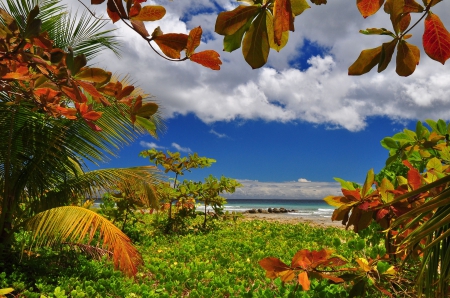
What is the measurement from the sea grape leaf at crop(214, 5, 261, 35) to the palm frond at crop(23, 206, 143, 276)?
3133 mm

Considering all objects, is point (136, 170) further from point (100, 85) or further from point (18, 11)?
point (100, 85)

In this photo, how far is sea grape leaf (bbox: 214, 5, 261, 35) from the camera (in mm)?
571

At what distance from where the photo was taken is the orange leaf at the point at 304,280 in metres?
1.17

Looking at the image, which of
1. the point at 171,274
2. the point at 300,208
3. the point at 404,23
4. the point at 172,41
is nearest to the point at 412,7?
the point at 404,23

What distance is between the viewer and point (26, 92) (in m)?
1.33

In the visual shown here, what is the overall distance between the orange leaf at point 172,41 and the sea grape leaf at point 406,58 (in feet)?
1.55

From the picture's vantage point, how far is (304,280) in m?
1.19

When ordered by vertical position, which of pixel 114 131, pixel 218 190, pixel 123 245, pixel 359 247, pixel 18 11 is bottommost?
pixel 123 245

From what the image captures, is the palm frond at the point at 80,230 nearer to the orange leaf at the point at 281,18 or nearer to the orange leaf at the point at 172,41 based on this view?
the orange leaf at the point at 172,41

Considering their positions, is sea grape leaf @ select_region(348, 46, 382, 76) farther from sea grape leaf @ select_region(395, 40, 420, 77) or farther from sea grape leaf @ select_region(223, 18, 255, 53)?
sea grape leaf @ select_region(223, 18, 255, 53)

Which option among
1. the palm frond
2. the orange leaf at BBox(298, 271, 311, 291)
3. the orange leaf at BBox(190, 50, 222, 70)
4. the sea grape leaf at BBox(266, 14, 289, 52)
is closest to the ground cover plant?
the palm frond

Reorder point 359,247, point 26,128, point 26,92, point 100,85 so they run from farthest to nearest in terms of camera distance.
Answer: point 26,128, point 359,247, point 26,92, point 100,85

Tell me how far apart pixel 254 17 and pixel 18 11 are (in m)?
4.74

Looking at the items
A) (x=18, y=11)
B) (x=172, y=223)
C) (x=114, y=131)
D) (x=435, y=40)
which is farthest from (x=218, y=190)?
(x=435, y=40)
